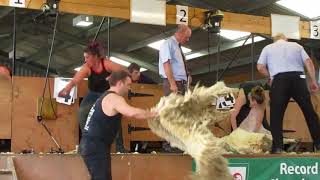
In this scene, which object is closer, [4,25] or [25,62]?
[4,25]

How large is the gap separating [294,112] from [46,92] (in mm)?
3771

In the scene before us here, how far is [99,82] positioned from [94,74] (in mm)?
117

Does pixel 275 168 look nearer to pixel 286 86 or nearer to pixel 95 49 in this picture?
pixel 286 86

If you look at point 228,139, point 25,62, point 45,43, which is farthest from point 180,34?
point 25,62

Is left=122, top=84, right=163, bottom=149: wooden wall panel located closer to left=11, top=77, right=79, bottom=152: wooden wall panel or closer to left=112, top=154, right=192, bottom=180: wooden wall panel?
left=11, top=77, right=79, bottom=152: wooden wall panel

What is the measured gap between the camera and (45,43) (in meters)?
17.5

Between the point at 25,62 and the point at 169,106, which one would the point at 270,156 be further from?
the point at 25,62

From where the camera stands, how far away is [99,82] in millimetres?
6691

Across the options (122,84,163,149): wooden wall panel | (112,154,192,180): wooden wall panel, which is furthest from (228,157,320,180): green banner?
(122,84,163,149): wooden wall panel

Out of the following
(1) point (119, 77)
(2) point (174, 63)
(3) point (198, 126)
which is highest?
(2) point (174, 63)

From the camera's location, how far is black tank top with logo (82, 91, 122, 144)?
5188mm

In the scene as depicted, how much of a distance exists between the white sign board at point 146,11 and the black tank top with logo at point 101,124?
3.33 meters

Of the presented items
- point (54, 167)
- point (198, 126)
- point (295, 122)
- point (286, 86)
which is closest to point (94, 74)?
point (54, 167)

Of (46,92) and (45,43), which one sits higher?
(45,43)
